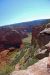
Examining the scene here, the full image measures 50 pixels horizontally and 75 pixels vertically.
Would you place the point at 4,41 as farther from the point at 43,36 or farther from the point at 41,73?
the point at 41,73

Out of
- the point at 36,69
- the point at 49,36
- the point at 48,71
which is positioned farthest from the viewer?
the point at 49,36

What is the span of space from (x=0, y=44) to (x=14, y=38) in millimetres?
5198

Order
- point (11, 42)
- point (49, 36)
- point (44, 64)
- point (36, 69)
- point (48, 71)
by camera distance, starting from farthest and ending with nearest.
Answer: point (11, 42), point (49, 36), point (44, 64), point (36, 69), point (48, 71)

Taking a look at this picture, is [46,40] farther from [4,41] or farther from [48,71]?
[4,41]

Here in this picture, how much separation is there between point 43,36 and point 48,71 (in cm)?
1235

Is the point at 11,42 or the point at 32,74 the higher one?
the point at 32,74

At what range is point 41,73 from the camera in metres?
7.24

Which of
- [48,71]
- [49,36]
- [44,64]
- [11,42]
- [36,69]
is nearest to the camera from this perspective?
[48,71]

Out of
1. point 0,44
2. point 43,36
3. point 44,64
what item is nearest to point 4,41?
point 0,44

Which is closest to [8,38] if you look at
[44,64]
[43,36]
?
[43,36]

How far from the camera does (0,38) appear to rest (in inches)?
2393

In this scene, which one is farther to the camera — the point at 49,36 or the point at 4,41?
the point at 4,41

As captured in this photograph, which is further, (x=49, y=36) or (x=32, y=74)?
(x=49, y=36)

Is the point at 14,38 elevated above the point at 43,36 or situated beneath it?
situated beneath
